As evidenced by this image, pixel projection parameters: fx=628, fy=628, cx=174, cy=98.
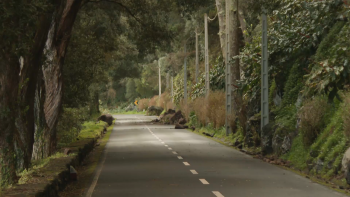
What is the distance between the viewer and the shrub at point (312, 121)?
62.0 feet

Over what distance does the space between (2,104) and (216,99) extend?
28.5 meters

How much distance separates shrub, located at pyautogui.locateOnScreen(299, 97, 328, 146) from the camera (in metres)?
18.9

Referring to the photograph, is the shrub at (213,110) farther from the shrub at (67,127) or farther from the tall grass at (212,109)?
the shrub at (67,127)

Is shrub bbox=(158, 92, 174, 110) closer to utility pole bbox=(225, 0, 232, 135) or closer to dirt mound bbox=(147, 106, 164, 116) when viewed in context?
dirt mound bbox=(147, 106, 164, 116)

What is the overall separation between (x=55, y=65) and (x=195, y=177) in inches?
278

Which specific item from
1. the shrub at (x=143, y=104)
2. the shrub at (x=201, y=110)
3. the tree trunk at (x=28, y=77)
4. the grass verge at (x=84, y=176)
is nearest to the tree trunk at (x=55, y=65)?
the grass verge at (x=84, y=176)

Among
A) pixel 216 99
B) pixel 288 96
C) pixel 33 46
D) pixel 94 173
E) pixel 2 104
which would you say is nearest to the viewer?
pixel 2 104

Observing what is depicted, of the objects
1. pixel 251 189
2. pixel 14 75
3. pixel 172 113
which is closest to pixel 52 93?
pixel 14 75

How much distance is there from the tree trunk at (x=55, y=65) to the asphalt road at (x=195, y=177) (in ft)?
6.82

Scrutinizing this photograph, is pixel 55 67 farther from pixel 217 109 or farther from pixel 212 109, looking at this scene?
pixel 212 109

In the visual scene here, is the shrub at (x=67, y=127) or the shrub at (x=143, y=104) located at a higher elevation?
the shrub at (x=143, y=104)

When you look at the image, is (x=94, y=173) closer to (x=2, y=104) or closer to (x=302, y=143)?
(x=2, y=104)

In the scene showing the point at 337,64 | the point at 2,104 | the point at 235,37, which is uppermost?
the point at 235,37

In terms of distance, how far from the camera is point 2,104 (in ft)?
40.1
